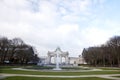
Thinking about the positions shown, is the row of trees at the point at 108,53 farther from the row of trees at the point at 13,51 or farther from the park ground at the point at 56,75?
the park ground at the point at 56,75

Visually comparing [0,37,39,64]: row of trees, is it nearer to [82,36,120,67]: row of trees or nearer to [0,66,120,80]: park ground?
[82,36,120,67]: row of trees

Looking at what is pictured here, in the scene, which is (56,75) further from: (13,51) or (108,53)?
(108,53)

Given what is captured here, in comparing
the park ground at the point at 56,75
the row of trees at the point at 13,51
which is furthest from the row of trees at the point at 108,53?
the park ground at the point at 56,75

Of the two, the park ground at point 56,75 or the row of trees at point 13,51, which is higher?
the row of trees at point 13,51

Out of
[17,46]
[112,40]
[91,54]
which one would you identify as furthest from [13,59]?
[112,40]

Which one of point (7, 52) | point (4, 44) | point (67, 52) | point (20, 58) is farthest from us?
point (67, 52)

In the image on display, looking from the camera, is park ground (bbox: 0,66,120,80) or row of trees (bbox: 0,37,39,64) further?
row of trees (bbox: 0,37,39,64)

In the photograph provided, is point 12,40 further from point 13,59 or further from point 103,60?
point 103,60

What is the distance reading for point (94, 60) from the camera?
373ft

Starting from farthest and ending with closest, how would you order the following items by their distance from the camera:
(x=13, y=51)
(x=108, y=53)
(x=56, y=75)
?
(x=108, y=53) < (x=13, y=51) < (x=56, y=75)

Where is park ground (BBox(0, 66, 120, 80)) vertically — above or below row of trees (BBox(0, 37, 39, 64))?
below

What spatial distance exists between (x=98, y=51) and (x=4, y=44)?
45.2 meters

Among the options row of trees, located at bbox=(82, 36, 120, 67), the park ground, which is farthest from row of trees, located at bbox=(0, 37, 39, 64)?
the park ground

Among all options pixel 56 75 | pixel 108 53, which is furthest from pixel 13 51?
pixel 56 75
